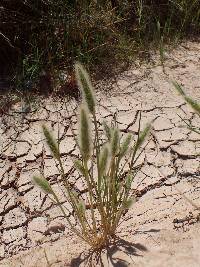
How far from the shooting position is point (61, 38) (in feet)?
10.4

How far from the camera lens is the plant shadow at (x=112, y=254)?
1965 mm

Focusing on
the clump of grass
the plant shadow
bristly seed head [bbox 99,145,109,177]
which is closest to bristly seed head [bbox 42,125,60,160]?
the clump of grass

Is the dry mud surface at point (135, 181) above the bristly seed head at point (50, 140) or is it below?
below

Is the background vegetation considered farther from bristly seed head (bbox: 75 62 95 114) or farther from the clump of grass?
bristly seed head (bbox: 75 62 95 114)

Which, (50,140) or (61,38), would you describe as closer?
(50,140)

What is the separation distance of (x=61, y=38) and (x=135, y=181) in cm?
117

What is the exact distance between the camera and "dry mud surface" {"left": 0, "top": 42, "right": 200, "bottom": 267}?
6.64ft

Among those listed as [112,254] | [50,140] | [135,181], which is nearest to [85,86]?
[50,140]

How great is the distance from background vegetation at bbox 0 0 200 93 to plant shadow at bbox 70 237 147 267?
4.24 feet

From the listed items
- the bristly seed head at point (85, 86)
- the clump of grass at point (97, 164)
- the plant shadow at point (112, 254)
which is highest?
the bristly seed head at point (85, 86)

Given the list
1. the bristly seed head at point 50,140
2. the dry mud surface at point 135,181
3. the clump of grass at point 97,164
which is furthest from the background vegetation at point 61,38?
the bristly seed head at point 50,140

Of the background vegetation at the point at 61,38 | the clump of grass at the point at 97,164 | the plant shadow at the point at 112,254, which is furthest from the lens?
the background vegetation at the point at 61,38

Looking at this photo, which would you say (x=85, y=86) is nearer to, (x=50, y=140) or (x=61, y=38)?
(x=50, y=140)

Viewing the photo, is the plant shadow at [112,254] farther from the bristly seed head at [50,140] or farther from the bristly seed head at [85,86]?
the bristly seed head at [85,86]
